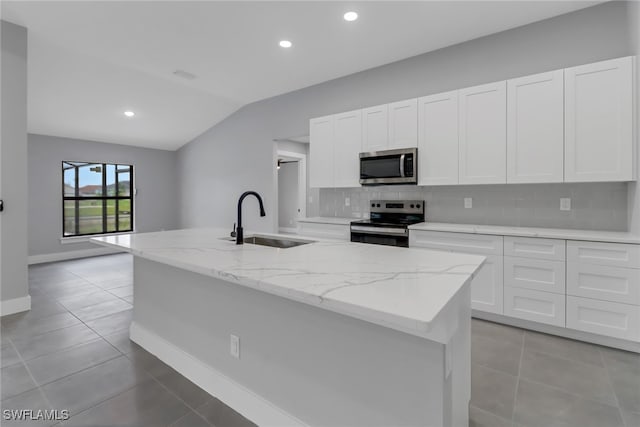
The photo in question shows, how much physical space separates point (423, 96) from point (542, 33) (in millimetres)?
1163

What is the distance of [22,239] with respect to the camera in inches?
125

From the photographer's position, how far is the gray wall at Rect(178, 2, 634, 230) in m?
2.75

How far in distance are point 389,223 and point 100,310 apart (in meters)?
3.14

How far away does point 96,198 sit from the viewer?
6371mm

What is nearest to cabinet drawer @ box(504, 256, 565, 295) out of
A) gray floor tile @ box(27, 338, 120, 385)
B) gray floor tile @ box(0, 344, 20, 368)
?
gray floor tile @ box(27, 338, 120, 385)

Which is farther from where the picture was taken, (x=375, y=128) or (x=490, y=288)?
(x=375, y=128)

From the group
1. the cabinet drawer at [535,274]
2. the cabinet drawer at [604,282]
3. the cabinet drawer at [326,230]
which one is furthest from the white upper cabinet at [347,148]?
Answer: the cabinet drawer at [604,282]

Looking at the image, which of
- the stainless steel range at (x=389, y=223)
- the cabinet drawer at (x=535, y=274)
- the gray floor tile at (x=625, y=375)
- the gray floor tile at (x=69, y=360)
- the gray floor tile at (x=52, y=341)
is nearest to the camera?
the gray floor tile at (x=625, y=375)

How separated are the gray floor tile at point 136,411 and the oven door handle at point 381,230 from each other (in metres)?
2.34

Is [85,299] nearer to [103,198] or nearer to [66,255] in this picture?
[66,255]

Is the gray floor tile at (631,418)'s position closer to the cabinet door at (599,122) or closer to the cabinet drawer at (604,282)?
the cabinet drawer at (604,282)

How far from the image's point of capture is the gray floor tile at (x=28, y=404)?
63.1 inches

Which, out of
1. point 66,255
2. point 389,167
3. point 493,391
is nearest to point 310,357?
point 493,391

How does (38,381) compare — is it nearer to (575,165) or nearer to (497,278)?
(497,278)
